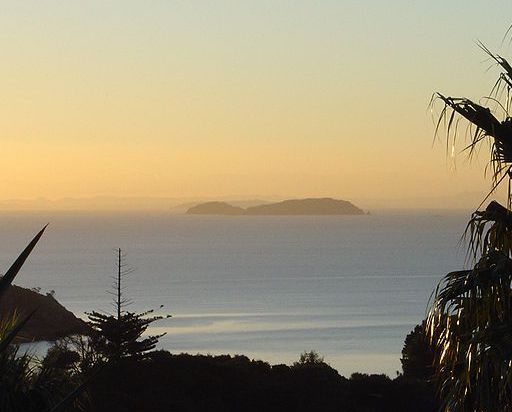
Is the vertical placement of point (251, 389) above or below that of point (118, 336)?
below

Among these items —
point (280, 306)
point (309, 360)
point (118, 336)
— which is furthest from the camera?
point (280, 306)

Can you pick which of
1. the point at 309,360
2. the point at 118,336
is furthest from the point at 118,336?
the point at 309,360

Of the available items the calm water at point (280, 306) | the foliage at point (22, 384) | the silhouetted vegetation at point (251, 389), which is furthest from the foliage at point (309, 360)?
the foliage at point (22, 384)

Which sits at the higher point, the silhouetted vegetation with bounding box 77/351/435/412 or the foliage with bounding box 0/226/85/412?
the foliage with bounding box 0/226/85/412

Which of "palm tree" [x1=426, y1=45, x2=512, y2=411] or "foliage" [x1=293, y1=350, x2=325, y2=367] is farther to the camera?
"foliage" [x1=293, y1=350, x2=325, y2=367]

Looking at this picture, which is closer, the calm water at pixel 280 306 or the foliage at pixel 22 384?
the foliage at pixel 22 384

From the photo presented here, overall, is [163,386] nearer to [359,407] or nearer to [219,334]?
[359,407]

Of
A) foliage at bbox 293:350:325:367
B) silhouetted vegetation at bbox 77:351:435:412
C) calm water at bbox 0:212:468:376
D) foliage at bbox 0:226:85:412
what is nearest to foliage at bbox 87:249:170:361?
silhouetted vegetation at bbox 77:351:435:412

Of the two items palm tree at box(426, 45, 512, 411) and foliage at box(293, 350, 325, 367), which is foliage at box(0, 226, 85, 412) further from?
foliage at box(293, 350, 325, 367)

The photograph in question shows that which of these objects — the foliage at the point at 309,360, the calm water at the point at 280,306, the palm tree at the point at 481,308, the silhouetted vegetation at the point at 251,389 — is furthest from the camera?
the calm water at the point at 280,306

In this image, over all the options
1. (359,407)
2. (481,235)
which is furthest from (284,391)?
(481,235)

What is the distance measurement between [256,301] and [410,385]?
371ft

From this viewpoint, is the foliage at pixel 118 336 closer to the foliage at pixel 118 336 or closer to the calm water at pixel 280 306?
the foliage at pixel 118 336

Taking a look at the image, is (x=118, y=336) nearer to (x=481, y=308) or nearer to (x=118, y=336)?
(x=118, y=336)
